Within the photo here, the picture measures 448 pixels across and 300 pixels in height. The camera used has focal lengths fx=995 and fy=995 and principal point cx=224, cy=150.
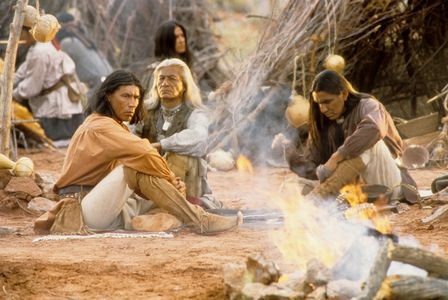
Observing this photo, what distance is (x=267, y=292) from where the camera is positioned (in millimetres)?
4184

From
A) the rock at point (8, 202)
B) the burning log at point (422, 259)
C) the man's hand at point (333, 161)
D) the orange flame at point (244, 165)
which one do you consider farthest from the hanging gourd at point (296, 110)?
the burning log at point (422, 259)

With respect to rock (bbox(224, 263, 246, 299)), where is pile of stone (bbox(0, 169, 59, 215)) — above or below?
below

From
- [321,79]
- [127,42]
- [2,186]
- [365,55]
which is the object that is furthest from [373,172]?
[127,42]

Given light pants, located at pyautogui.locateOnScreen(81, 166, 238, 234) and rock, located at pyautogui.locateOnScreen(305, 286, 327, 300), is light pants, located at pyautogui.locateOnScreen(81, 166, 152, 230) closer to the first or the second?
light pants, located at pyautogui.locateOnScreen(81, 166, 238, 234)

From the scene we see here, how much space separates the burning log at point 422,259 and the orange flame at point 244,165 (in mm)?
5992

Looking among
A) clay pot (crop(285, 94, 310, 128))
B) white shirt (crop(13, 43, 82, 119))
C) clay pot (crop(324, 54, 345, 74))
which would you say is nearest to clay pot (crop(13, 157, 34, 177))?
clay pot (crop(285, 94, 310, 128))

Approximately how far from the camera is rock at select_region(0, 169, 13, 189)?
7.89 metres

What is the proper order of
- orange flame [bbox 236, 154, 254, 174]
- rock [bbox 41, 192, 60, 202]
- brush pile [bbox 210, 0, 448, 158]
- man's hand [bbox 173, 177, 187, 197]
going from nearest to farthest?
man's hand [bbox 173, 177, 187, 197], rock [bbox 41, 192, 60, 202], brush pile [bbox 210, 0, 448, 158], orange flame [bbox 236, 154, 254, 174]

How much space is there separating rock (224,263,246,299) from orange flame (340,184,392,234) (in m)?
1.06

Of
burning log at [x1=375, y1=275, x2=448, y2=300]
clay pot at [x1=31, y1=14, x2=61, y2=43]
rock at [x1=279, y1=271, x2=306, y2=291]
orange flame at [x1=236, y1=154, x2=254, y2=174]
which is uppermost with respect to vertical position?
clay pot at [x1=31, y1=14, x2=61, y2=43]

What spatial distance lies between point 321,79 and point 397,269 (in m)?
2.74

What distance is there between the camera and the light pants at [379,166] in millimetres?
7023

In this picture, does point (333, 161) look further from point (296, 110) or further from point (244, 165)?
point (244, 165)

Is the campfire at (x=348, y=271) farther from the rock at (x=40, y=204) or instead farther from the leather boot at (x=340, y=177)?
the rock at (x=40, y=204)
